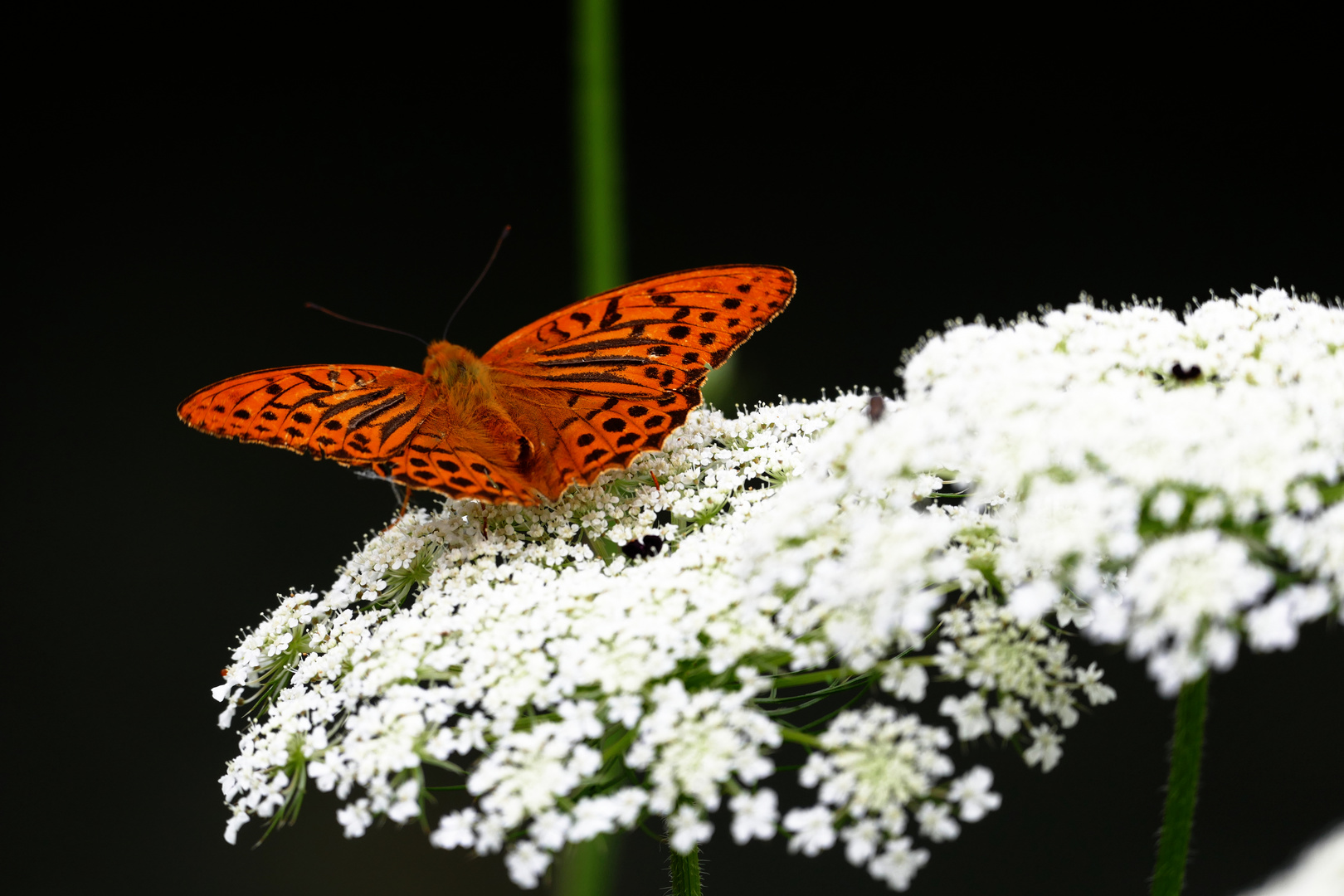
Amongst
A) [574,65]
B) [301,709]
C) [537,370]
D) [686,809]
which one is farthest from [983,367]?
[574,65]

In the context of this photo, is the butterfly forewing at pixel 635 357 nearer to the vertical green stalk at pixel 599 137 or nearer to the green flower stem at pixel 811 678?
the green flower stem at pixel 811 678

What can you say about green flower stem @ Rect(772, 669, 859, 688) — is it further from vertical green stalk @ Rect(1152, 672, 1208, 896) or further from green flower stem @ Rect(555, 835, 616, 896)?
green flower stem @ Rect(555, 835, 616, 896)

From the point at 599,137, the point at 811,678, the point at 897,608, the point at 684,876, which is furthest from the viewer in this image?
the point at 599,137

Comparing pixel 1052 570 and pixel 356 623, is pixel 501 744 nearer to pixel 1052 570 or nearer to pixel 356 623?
pixel 356 623

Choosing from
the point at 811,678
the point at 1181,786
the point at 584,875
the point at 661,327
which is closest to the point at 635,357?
the point at 661,327

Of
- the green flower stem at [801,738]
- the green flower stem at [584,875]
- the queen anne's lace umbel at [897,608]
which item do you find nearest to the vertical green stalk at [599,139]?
the green flower stem at [584,875]

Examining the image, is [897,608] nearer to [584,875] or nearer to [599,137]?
[584,875]
